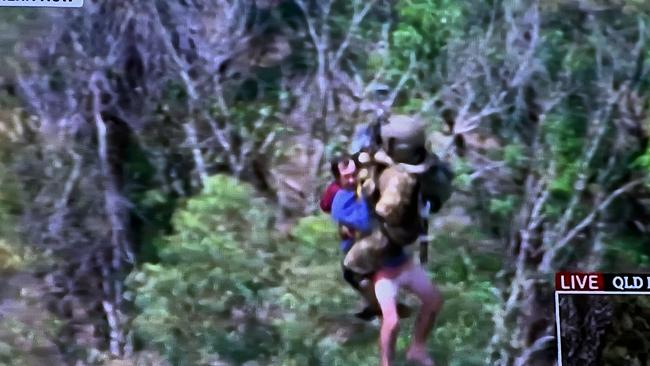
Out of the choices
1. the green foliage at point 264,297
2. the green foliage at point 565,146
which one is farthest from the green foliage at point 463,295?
the green foliage at point 565,146

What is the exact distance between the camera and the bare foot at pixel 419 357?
2.80 feet

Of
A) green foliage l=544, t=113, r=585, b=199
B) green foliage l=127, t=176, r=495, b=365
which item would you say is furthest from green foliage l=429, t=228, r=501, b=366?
green foliage l=544, t=113, r=585, b=199

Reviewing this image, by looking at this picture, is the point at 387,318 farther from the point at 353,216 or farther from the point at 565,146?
the point at 565,146

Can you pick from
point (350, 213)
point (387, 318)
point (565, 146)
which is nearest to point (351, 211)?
point (350, 213)

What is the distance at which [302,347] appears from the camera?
0.86 metres

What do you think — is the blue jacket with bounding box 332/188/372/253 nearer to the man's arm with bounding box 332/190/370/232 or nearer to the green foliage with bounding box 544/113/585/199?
the man's arm with bounding box 332/190/370/232

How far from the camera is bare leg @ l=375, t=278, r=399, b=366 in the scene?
0.85m

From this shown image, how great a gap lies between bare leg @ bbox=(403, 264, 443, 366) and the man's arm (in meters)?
0.07

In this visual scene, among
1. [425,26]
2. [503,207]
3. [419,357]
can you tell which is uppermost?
[425,26]

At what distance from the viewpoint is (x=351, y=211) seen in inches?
34.1

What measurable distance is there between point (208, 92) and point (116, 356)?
29cm

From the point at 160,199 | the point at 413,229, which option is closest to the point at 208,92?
the point at 160,199

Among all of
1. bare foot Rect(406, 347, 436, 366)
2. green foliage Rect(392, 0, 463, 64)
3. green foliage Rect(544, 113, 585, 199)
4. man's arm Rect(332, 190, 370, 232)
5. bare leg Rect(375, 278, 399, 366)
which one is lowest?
bare foot Rect(406, 347, 436, 366)

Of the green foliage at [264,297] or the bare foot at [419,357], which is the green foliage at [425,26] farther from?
the bare foot at [419,357]
